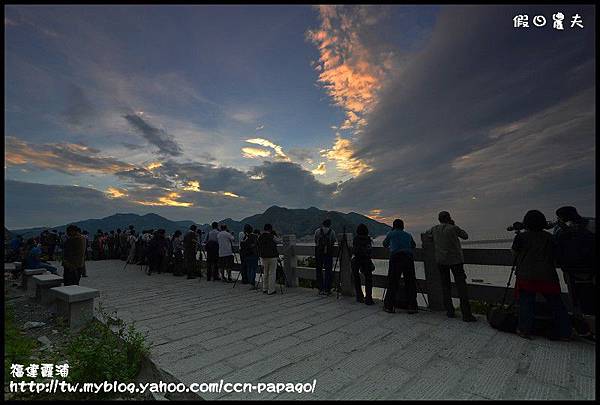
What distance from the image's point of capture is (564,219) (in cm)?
443

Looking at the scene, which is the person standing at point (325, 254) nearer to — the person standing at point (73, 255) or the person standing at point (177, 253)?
the person standing at point (73, 255)

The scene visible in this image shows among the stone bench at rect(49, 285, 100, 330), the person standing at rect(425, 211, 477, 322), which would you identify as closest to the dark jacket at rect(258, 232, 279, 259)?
the stone bench at rect(49, 285, 100, 330)

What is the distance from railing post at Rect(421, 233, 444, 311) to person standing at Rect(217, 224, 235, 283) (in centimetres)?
709

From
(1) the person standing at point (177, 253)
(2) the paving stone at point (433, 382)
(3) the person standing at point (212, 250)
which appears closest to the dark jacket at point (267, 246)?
(3) the person standing at point (212, 250)

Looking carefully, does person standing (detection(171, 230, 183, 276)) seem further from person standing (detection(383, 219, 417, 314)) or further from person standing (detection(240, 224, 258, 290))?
person standing (detection(383, 219, 417, 314))

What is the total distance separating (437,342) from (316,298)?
3570 mm

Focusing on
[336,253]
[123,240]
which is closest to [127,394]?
[336,253]

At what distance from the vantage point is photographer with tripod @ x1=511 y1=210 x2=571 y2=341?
4295 mm

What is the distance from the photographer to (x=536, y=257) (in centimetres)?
450

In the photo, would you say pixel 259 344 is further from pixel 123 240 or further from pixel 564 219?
pixel 123 240

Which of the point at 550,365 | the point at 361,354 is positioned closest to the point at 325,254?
the point at 361,354

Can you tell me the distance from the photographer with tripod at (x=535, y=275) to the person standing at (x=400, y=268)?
1842 mm

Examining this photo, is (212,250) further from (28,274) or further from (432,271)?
(432,271)

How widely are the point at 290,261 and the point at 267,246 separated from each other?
1.15m
